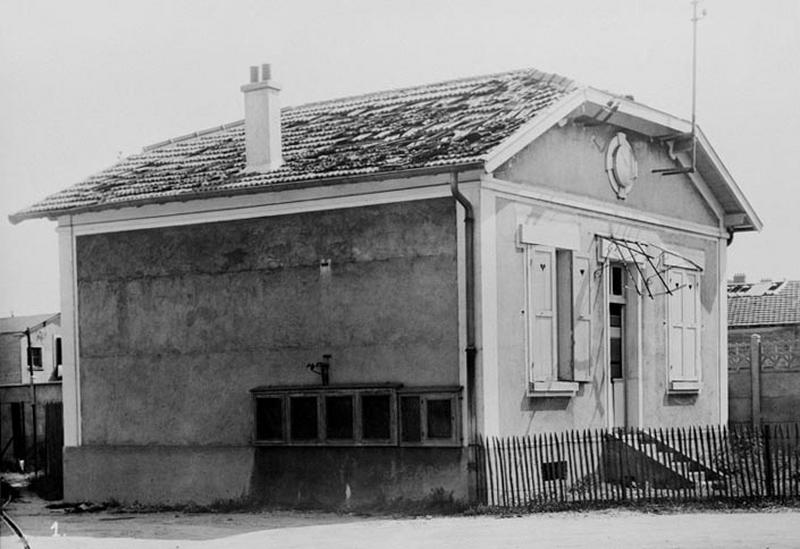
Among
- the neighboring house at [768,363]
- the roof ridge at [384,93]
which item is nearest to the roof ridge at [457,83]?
the roof ridge at [384,93]

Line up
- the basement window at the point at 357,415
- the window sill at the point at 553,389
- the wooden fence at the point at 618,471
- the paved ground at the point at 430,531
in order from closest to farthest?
1. the paved ground at the point at 430,531
2. the wooden fence at the point at 618,471
3. the basement window at the point at 357,415
4. the window sill at the point at 553,389

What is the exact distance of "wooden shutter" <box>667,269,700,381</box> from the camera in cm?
1992

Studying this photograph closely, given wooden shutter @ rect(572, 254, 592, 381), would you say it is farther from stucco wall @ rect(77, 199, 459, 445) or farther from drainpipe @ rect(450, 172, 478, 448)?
stucco wall @ rect(77, 199, 459, 445)

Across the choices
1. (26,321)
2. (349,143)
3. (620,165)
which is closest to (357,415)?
(349,143)

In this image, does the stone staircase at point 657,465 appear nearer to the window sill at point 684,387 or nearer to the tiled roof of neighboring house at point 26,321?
the window sill at point 684,387

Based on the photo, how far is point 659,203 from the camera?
20.0 m

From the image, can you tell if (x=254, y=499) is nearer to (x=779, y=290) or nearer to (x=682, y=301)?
(x=682, y=301)

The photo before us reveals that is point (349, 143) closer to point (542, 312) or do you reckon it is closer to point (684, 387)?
point (542, 312)

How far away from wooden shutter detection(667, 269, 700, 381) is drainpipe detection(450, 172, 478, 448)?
206 inches

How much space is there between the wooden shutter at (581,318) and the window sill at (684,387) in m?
2.74

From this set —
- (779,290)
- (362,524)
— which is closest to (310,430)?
(362,524)

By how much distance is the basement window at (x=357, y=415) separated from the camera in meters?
15.7

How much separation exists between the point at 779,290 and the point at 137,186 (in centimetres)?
3023

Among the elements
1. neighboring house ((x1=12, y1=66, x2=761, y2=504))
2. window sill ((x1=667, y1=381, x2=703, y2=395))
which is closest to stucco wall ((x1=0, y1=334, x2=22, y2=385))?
neighboring house ((x1=12, y1=66, x2=761, y2=504))
